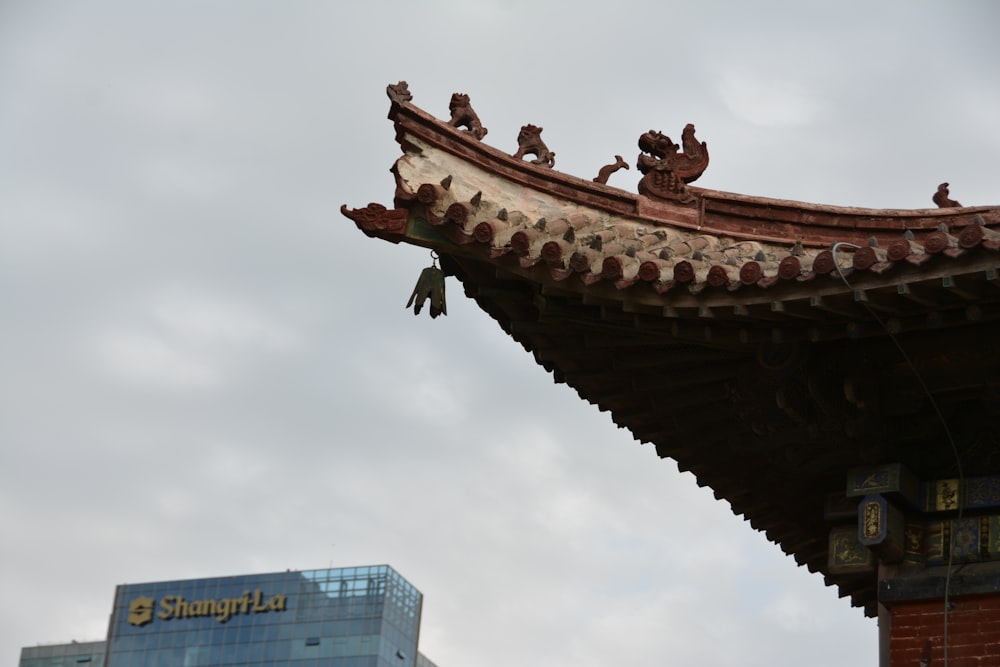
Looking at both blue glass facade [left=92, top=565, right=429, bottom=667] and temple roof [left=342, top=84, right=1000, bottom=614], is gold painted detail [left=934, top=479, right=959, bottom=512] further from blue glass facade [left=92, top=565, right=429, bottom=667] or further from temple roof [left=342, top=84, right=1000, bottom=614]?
blue glass facade [left=92, top=565, right=429, bottom=667]

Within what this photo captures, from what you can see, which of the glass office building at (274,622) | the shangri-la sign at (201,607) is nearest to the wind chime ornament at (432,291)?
the glass office building at (274,622)

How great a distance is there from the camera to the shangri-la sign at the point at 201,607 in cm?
7288

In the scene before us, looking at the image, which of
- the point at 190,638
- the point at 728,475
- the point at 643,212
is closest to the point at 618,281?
the point at 643,212

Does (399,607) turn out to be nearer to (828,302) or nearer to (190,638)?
(190,638)

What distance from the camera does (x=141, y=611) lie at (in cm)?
7525

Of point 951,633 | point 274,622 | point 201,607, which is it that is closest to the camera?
point 951,633

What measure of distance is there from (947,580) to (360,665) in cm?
6095

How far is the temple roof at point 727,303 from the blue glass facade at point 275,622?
196 ft

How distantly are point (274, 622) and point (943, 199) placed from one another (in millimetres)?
63214

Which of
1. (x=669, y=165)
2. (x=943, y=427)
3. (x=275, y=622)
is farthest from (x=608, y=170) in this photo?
(x=275, y=622)

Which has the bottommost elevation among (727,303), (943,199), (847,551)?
(847,551)

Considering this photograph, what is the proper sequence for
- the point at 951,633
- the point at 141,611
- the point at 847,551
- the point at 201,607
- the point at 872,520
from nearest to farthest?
the point at 951,633 < the point at 872,520 < the point at 847,551 < the point at 201,607 < the point at 141,611

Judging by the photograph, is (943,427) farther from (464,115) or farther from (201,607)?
(201,607)

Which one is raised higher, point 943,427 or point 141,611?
point 141,611
